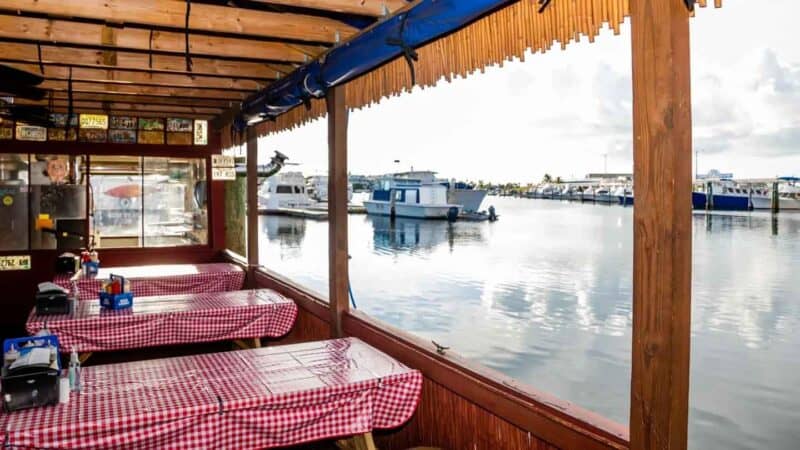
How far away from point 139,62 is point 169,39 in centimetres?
64

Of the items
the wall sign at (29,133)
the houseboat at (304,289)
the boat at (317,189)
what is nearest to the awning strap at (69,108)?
the houseboat at (304,289)

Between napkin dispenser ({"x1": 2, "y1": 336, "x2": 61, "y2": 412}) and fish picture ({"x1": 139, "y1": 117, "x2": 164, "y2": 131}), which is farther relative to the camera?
fish picture ({"x1": 139, "y1": 117, "x2": 164, "y2": 131})

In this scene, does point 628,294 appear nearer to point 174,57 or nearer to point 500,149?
point 174,57

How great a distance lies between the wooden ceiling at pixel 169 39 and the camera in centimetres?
343

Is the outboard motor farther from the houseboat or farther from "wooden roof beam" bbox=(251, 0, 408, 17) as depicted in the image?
"wooden roof beam" bbox=(251, 0, 408, 17)

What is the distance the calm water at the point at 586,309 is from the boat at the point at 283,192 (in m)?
17.8

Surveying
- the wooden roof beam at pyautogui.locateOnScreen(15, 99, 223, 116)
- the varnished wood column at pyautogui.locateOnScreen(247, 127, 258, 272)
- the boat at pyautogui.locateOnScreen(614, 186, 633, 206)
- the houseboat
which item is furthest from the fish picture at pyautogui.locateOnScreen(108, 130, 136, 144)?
the boat at pyautogui.locateOnScreen(614, 186, 633, 206)

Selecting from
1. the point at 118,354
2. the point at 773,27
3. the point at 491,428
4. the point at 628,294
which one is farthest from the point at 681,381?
the point at 628,294

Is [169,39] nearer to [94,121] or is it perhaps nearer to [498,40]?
[498,40]

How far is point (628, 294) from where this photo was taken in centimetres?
1933

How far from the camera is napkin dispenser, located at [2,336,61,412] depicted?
2.51 m

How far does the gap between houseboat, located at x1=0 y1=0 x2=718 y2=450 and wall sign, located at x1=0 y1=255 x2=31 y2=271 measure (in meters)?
0.72

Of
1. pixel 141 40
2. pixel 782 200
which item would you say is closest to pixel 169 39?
pixel 141 40

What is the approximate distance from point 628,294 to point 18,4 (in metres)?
18.9
